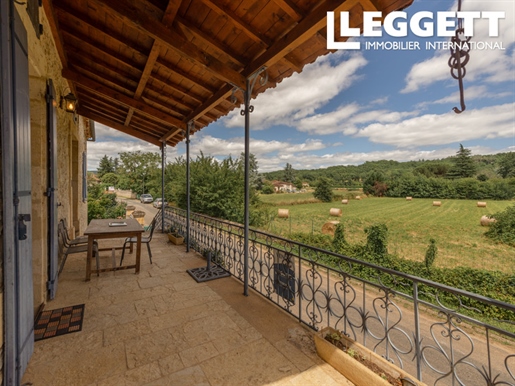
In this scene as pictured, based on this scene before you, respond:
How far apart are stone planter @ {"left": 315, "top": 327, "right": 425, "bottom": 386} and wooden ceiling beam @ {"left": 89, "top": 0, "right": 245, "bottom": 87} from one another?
303 cm

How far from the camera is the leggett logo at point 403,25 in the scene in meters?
1.93

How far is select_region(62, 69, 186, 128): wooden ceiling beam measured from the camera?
13.2ft

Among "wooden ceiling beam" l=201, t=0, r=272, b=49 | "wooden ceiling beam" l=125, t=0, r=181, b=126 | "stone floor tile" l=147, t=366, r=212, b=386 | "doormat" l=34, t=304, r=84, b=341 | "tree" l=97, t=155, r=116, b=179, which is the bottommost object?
"stone floor tile" l=147, t=366, r=212, b=386

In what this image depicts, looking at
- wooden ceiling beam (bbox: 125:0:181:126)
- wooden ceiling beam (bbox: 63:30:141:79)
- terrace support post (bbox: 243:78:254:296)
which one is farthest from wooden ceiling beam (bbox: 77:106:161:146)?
terrace support post (bbox: 243:78:254:296)

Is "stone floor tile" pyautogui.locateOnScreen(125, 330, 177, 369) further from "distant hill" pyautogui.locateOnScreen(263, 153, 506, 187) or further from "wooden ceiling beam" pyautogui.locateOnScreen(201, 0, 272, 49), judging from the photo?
"distant hill" pyautogui.locateOnScreen(263, 153, 506, 187)

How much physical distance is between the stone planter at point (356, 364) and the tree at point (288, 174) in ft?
163

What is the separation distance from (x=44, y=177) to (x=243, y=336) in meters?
2.79

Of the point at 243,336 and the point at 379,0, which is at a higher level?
the point at 379,0

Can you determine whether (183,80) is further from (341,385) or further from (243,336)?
(341,385)

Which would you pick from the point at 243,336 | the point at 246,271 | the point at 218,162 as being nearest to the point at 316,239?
the point at 218,162

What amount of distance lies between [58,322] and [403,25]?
15.4ft

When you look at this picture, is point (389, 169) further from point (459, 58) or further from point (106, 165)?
point (106, 165)

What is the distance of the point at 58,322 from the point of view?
246 centimetres

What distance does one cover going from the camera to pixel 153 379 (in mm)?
1756
